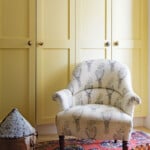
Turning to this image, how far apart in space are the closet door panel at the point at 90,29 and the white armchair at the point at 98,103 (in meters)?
0.29

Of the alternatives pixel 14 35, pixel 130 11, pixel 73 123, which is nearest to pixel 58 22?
pixel 14 35

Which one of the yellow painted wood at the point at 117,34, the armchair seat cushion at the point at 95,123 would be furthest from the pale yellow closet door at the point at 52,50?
the armchair seat cushion at the point at 95,123

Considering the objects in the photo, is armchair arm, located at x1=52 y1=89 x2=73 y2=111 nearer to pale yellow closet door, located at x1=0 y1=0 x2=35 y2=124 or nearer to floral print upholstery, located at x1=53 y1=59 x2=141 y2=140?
floral print upholstery, located at x1=53 y1=59 x2=141 y2=140

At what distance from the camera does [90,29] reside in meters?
3.32

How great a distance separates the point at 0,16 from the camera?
303 centimetres

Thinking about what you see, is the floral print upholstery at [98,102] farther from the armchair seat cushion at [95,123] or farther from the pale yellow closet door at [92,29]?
the pale yellow closet door at [92,29]

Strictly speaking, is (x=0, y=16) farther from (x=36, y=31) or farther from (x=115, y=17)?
(x=115, y=17)

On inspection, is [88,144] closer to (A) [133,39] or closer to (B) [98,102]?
(B) [98,102]

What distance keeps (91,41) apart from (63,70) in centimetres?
46

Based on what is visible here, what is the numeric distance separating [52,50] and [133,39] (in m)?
1.00

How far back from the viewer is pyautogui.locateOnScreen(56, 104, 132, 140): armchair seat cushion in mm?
2445

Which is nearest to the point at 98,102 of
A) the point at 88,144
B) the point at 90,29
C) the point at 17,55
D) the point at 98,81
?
the point at 98,81

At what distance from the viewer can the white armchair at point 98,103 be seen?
97.0 inches

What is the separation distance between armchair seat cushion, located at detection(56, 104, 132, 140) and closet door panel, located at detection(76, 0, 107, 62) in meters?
0.91
